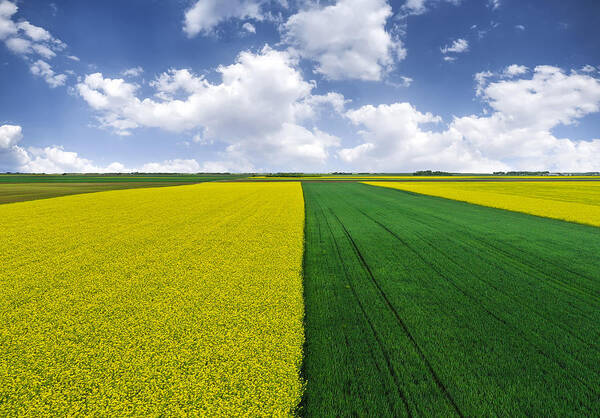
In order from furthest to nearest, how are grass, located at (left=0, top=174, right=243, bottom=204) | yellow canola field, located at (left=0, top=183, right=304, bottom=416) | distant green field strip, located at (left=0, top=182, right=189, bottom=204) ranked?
grass, located at (left=0, top=174, right=243, bottom=204) < distant green field strip, located at (left=0, top=182, right=189, bottom=204) < yellow canola field, located at (left=0, top=183, right=304, bottom=416)

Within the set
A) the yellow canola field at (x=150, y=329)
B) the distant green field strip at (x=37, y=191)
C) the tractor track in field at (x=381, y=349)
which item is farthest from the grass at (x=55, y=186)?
the tractor track in field at (x=381, y=349)

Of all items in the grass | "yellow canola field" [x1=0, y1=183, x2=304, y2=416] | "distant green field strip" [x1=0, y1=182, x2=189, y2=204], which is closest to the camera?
"yellow canola field" [x1=0, y1=183, x2=304, y2=416]

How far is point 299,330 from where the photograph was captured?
4.99m

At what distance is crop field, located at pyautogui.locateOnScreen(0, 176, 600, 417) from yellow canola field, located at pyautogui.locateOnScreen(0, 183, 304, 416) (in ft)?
0.09

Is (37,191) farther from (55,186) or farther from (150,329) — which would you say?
(150,329)

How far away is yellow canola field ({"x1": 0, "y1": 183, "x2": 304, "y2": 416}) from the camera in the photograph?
11.4 feet

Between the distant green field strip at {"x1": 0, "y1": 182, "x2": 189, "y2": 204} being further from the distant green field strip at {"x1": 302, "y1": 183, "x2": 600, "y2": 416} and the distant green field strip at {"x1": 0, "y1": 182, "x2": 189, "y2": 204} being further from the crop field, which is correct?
the distant green field strip at {"x1": 302, "y1": 183, "x2": 600, "y2": 416}

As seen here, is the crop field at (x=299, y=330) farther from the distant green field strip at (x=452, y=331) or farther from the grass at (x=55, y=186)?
the grass at (x=55, y=186)

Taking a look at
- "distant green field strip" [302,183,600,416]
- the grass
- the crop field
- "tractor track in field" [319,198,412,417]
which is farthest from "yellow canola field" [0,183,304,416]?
the grass

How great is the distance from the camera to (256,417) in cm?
321

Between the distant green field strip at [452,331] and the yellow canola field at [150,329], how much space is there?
71cm

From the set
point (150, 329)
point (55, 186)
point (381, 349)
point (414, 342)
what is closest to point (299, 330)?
point (381, 349)

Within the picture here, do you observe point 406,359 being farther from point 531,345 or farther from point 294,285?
point 294,285

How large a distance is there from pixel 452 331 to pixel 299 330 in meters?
2.92
